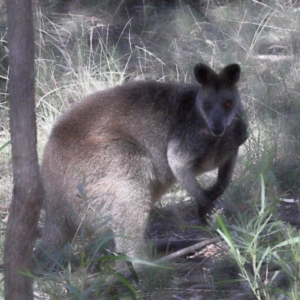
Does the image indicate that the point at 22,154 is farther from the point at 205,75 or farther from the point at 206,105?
the point at 205,75

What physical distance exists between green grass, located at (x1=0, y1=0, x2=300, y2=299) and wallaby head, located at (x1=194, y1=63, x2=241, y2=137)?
1.48 ft

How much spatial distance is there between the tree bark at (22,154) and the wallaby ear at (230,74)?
2359 mm

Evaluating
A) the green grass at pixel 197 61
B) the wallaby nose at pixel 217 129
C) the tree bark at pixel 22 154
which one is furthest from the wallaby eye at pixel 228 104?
the tree bark at pixel 22 154

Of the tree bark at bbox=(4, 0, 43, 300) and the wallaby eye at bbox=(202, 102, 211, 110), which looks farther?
the wallaby eye at bbox=(202, 102, 211, 110)

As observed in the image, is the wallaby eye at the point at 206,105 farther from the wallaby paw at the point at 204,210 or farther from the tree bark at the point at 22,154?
the tree bark at the point at 22,154

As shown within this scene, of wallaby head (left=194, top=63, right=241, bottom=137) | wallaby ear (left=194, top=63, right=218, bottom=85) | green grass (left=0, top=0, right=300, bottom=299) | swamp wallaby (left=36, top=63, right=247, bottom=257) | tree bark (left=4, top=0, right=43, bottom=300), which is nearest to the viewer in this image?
tree bark (left=4, top=0, right=43, bottom=300)

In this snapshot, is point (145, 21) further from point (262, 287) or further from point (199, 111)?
point (262, 287)

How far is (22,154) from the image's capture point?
9.41ft

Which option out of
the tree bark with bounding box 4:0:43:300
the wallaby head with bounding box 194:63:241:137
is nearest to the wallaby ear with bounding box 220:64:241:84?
the wallaby head with bounding box 194:63:241:137

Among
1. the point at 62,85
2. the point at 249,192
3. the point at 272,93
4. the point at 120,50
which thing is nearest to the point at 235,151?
the point at 249,192

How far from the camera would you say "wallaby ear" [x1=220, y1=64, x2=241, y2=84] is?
488 cm

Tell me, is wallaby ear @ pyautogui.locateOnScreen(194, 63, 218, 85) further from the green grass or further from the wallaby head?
the green grass

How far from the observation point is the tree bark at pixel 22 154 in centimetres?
281

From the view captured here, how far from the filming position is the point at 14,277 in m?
2.97
